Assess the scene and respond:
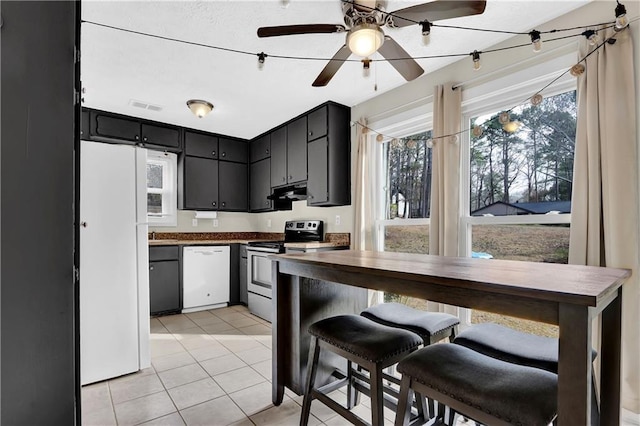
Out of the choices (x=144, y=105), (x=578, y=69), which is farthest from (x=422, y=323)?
(x=144, y=105)

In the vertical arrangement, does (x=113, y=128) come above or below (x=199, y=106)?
below

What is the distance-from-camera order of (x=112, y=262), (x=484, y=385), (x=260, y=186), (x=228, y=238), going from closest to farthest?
(x=484, y=385) < (x=112, y=262) < (x=260, y=186) < (x=228, y=238)

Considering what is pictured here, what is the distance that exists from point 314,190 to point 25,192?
329cm

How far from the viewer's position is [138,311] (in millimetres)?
2492

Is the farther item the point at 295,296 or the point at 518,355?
the point at 295,296

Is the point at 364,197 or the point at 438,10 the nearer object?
the point at 438,10

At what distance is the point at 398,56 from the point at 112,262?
243cm

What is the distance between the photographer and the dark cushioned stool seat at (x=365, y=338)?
133 centimetres

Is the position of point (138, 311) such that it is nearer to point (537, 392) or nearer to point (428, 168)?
point (537, 392)

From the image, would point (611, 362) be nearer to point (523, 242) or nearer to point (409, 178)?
point (523, 242)

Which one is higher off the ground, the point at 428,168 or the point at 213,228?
the point at 428,168

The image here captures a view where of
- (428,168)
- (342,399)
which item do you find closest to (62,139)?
(342,399)

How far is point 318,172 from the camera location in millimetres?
3744

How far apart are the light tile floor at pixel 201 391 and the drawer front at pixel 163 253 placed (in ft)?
3.35
